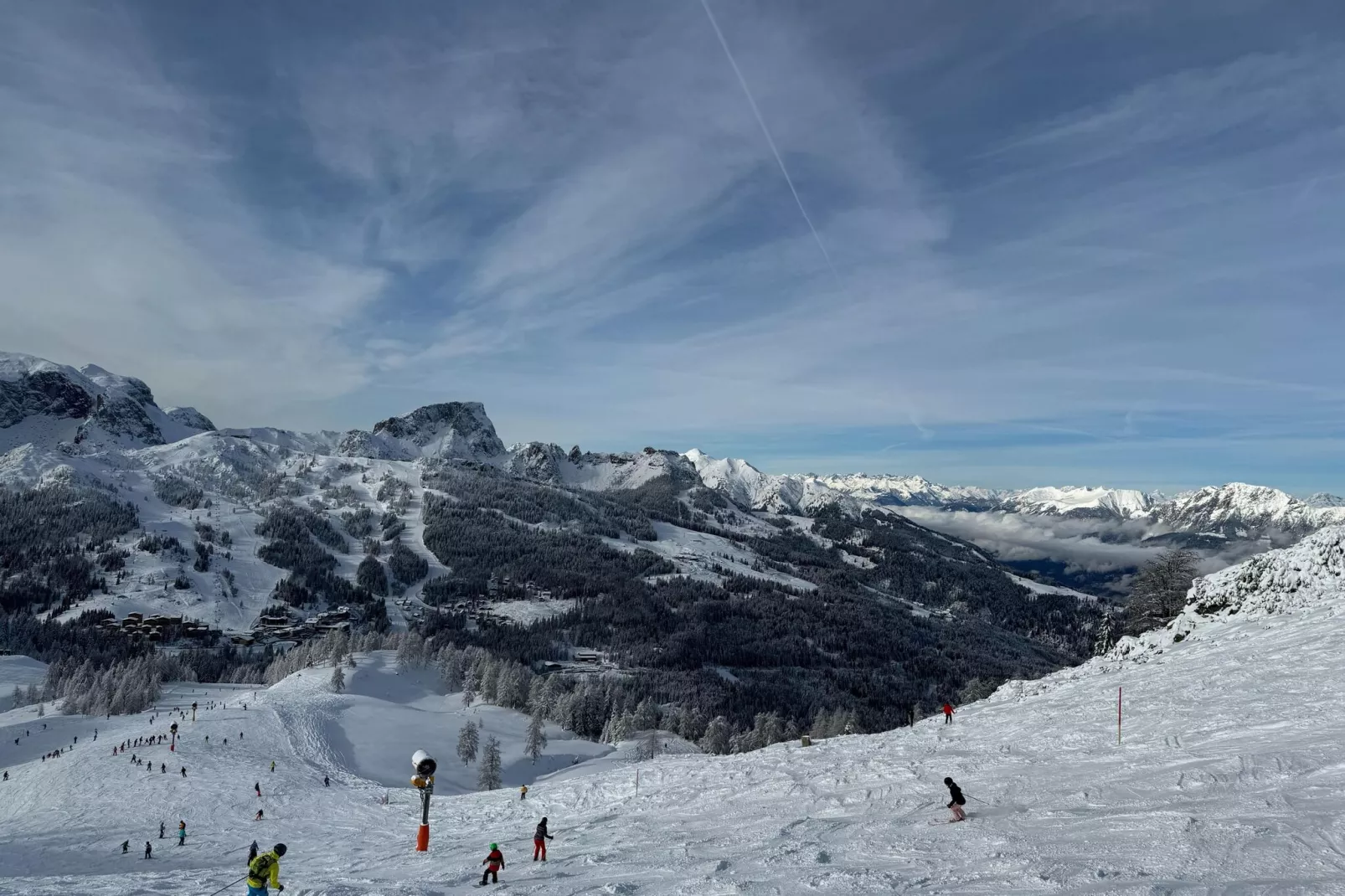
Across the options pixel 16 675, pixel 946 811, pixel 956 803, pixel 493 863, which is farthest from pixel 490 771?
pixel 16 675

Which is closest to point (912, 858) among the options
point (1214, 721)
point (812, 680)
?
point (1214, 721)

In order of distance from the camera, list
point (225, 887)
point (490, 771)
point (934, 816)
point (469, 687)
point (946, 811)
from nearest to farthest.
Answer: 1. point (934, 816)
2. point (946, 811)
3. point (225, 887)
4. point (490, 771)
5. point (469, 687)

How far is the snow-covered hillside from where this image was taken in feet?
45.9

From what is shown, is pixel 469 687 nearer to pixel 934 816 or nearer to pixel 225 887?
pixel 225 887

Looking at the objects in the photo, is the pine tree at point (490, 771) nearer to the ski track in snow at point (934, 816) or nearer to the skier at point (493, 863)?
the ski track in snow at point (934, 816)

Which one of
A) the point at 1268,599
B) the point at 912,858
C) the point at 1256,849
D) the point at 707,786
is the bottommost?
the point at 707,786

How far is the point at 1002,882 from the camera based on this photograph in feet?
43.7

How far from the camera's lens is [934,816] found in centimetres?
1934

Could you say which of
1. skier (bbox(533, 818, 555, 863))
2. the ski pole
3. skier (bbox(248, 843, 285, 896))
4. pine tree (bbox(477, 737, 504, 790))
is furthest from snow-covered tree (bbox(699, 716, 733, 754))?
skier (bbox(248, 843, 285, 896))

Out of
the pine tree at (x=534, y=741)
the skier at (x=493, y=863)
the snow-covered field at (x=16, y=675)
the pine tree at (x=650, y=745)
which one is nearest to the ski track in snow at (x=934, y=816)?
the skier at (x=493, y=863)

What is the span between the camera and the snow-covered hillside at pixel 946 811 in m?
14.0

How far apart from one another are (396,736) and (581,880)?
91.2 metres

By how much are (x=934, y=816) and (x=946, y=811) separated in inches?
19.4

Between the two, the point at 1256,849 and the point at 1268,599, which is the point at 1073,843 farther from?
the point at 1268,599
